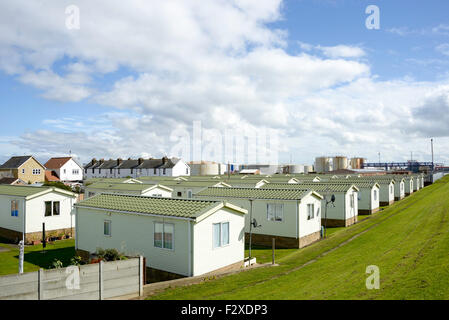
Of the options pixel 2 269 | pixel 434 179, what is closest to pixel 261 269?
pixel 2 269

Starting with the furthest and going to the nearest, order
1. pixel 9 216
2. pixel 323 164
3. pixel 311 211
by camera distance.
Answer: pixel 323 164, pixel 9 216, pixel 311 211

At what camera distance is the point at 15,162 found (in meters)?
77.4

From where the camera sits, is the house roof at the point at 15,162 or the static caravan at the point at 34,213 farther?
the house roof at the point at 15,162

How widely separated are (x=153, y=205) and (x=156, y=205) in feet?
0.79

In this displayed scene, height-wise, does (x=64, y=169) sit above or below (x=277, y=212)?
above

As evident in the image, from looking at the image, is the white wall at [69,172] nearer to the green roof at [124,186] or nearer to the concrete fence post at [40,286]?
the green roof at [124,186]

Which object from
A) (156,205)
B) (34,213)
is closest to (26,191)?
(34,213)

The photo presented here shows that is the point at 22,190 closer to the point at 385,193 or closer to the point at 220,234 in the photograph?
the point at 220,234

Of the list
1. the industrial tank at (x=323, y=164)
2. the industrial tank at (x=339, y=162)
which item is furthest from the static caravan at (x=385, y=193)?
the industrial tank at (x=323, y=164)

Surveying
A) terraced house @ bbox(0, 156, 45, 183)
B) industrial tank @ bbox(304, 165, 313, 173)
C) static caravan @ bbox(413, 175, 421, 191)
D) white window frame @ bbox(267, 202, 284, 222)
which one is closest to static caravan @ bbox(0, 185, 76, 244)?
white window frame @ bbox(267, 202, 284, 222)

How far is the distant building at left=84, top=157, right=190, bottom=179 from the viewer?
3749 inches

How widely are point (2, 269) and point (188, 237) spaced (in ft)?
41.5

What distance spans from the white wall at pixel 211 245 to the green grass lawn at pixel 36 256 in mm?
10310

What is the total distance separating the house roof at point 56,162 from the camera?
300ft
